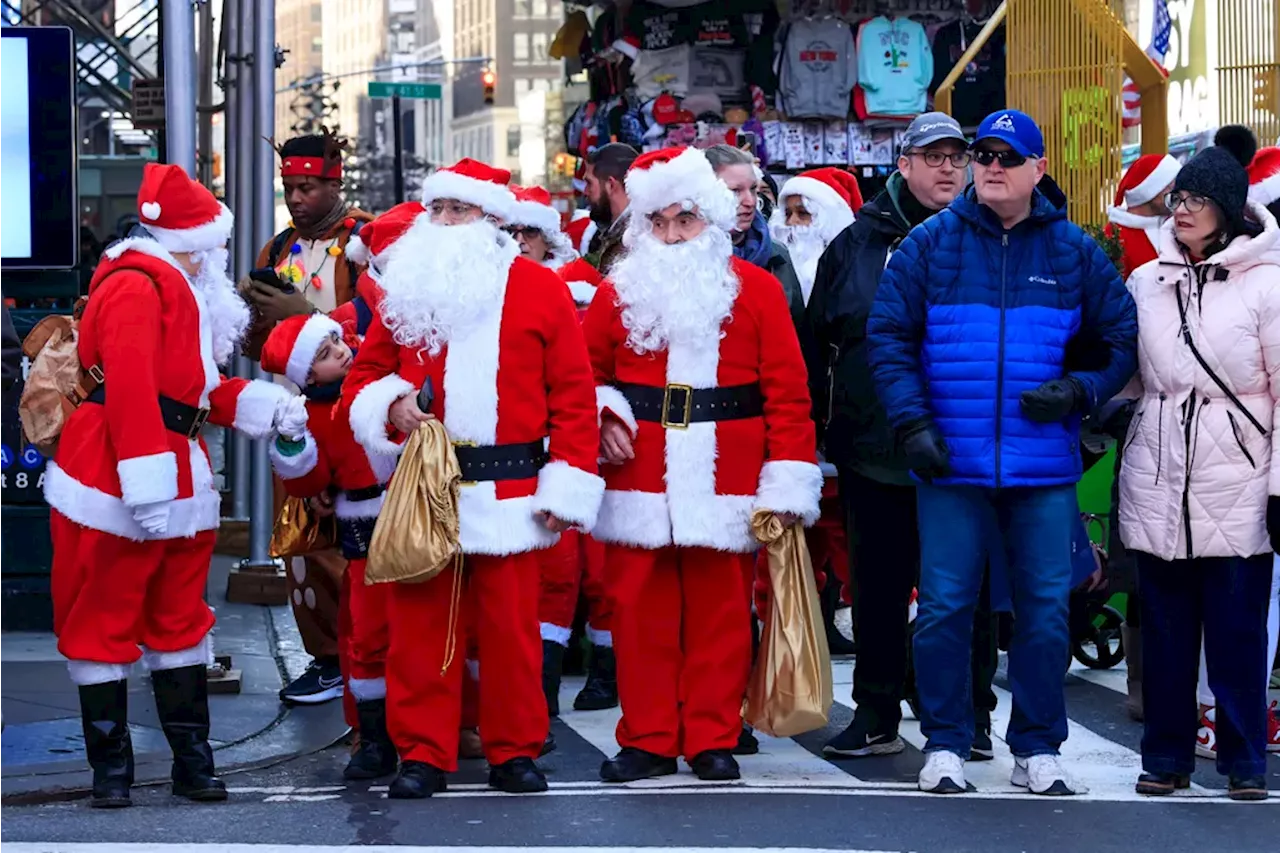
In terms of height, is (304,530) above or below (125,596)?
above

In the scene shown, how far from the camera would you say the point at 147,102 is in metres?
15.4

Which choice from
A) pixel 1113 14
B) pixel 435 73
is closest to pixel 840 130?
pixel 1113 14

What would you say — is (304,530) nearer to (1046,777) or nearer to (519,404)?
(519,404)

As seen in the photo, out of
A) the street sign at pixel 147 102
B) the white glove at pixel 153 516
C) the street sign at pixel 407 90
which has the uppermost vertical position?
the street sign at pixel 407 90

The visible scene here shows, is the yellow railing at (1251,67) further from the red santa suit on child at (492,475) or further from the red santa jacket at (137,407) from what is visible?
the red santa jacket at (137,407)

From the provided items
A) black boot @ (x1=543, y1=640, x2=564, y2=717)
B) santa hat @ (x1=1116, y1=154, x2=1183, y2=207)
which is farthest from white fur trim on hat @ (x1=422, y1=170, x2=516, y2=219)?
santa hat @ (x1=1116, y1=154, x2=1183, y2=207)

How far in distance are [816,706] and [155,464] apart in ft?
7.57

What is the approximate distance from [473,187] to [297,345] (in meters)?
0.88

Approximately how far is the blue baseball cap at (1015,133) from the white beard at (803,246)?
7.28ft

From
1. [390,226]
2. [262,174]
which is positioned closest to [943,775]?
[390,226]

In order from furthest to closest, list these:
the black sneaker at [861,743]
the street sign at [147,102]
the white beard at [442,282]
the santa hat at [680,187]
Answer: the street sign at [147,102] < the black sneaker at [861,743] < the santa hat at [680,187] < the white beard at [442,282]

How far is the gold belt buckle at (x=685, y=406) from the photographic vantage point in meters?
7.74

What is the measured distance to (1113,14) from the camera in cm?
1474

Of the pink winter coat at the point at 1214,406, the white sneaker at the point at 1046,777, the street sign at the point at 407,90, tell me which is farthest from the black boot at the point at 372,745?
the street sign at the point at 407,90
